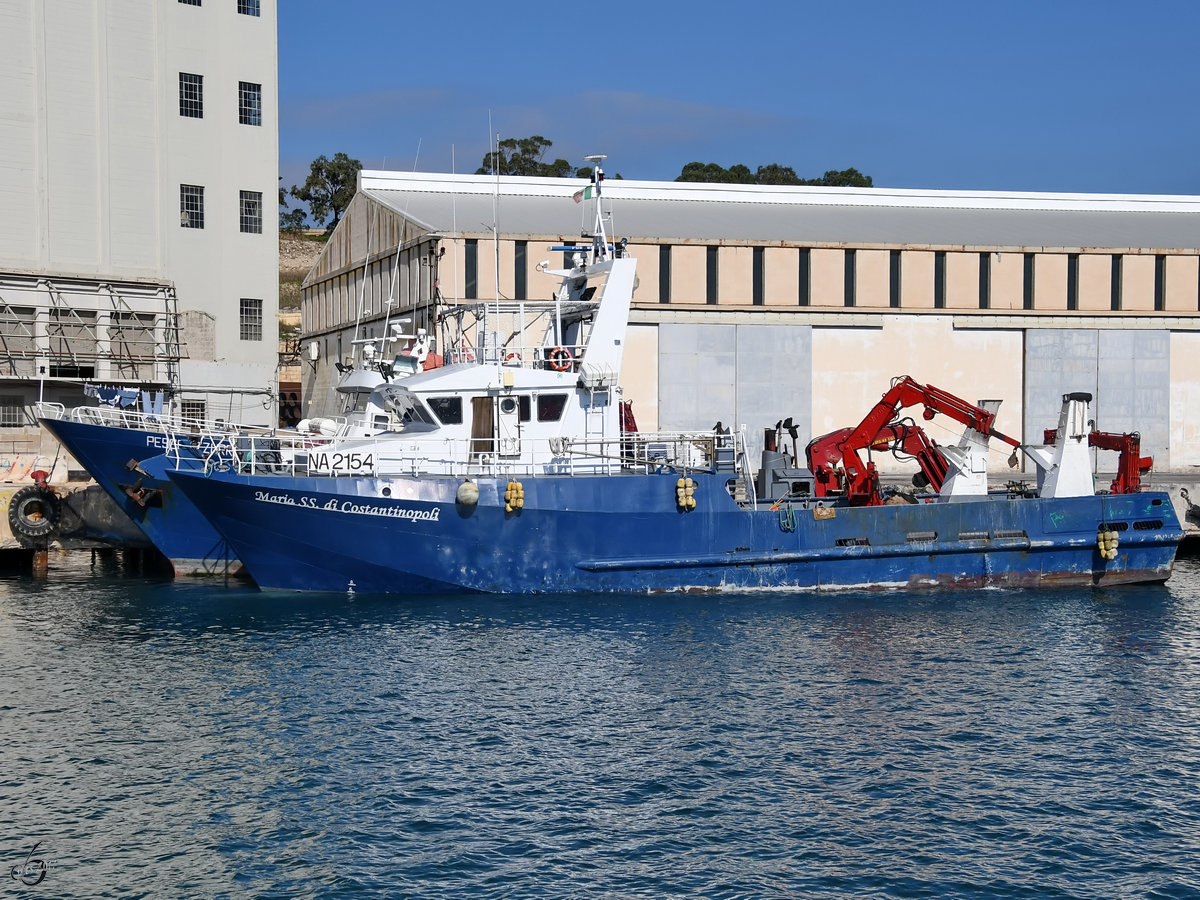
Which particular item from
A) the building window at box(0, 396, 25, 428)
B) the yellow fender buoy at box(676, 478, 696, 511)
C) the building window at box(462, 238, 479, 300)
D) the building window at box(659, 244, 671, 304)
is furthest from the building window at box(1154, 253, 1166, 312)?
the building window at box(0, 396, 25, 428)

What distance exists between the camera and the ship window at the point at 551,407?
74.2 ft

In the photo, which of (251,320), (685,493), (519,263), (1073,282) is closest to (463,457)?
(685,493)

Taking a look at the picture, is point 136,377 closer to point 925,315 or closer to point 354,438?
point 354,438

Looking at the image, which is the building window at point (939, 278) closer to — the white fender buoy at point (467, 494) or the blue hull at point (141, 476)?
the white fender buoy at point (467, 494)

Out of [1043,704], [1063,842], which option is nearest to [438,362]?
[1043,704]

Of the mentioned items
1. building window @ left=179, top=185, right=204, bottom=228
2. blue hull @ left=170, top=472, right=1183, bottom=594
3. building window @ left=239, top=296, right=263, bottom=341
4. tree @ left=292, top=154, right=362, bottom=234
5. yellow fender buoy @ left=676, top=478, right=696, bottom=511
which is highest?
tree @ left=292, top=154, right=362, bottom=234

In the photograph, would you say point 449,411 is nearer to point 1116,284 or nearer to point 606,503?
point 606,503

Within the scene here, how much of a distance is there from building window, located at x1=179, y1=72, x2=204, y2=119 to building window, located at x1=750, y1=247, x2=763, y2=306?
52.8 feet

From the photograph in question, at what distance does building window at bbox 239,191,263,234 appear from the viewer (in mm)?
34344

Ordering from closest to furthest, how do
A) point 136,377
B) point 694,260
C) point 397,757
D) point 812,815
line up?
point 812,815 → point 397,757 → point 136,377 → point 694,260

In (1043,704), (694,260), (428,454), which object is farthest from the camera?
(694,260)

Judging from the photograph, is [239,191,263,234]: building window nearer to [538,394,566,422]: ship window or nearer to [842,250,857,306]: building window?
[538,394,566,422]: ship window

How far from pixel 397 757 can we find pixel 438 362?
11.6 m

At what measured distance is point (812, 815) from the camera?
39.5ft
